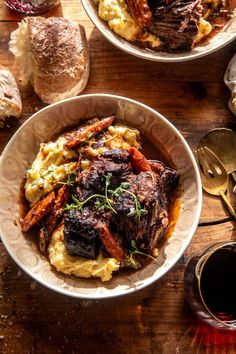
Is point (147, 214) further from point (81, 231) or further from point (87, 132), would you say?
point (87, 132)

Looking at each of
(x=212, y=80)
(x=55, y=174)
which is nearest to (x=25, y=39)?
(x=55, y=174)

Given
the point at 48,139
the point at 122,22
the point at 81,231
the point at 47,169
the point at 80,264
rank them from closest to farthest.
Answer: the point at 81,231 < the point at 80,264 < the point at 47,169 < the point at 48,139 < the point at 122,22

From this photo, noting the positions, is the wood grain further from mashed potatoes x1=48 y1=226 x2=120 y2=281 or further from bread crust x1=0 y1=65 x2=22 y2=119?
bread crust x1=0 y1=65 x2=22 y2=119

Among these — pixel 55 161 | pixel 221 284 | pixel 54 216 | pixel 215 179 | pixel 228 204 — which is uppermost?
pixel 55 161

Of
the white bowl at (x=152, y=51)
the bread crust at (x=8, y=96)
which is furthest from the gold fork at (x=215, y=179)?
the bread crust at (x=8, y=96)

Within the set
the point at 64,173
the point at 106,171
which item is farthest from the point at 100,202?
the point at 64,173

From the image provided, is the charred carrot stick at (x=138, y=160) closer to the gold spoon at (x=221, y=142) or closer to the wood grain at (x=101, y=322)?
the gold spoon at (x=221, y=142)

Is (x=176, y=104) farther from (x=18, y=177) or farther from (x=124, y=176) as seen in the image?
(x=18, y=177)
